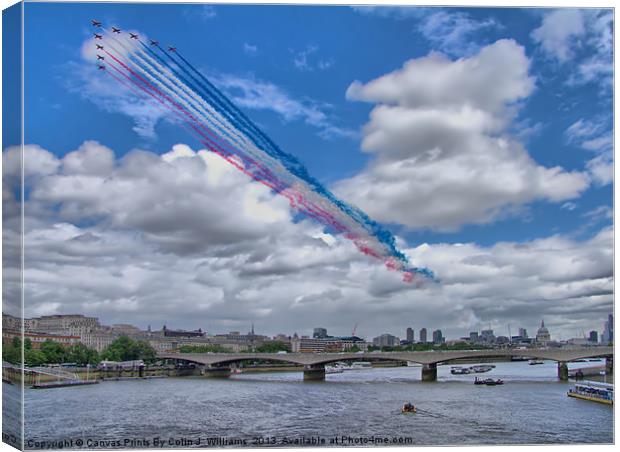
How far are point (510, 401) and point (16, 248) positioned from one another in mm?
19230

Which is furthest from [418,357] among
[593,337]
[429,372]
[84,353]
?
[84,353]

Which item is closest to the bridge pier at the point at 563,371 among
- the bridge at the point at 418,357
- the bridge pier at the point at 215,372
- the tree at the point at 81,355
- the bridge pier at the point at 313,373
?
the bridge at the point at 418,357

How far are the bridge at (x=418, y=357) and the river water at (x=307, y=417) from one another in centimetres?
199

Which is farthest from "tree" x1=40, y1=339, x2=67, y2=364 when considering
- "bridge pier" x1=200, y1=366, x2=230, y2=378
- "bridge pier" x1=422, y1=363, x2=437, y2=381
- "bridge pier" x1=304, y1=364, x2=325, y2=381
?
"bridge pier" x1=422, y1=363, x2=437, y2=381

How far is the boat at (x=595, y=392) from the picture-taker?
26.4 meters

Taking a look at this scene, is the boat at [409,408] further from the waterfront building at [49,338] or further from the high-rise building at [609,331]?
the waterfront building at [49,338]

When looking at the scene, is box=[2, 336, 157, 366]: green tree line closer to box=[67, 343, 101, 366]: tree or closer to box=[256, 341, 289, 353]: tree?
box=[67, 343, 101, 366]: tree

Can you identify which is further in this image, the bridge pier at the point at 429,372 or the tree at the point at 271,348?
the tree at the point at 271,348

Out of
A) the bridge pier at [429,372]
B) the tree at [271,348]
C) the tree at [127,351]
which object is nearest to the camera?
the bridge pier at [429,372]

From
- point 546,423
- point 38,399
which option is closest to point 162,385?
point 38,399

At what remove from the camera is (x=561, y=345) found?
38.7 m

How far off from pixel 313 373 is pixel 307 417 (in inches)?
753

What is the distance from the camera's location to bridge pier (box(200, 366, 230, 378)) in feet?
155

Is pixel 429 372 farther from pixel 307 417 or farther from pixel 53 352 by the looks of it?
pixel 53 352
